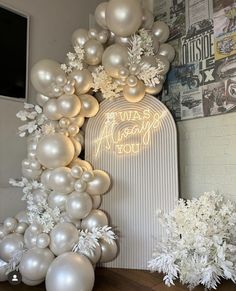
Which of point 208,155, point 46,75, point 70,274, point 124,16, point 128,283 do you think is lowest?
point 128,283

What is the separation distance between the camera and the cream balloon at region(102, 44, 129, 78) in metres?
1.71

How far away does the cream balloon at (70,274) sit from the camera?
4.18 ft

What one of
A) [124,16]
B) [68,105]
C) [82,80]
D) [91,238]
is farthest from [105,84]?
[91,238]

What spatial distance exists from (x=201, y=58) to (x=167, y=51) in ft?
0.77

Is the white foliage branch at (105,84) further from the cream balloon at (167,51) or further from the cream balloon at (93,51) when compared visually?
the cream balloon at (167,51)

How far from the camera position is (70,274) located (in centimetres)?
128

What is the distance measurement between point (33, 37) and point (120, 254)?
5.37 ft

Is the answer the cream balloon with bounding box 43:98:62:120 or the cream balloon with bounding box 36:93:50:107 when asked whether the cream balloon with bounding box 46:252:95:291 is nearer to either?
the cream balloon with bounding box 43:98:62:120

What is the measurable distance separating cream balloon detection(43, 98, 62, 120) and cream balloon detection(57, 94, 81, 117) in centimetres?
3

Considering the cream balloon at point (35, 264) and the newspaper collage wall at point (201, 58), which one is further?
the newspaper collage wall at point (201, 58)

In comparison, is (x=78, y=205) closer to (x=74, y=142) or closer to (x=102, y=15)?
(x=74, y=142)

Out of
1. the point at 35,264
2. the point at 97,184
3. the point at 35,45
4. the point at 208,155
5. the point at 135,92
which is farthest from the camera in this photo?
the point at 35,45

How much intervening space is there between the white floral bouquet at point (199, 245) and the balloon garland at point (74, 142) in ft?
1.08

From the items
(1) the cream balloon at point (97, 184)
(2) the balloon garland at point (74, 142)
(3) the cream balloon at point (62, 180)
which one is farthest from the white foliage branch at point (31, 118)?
(1) the cream balloon at point (97, 184)
